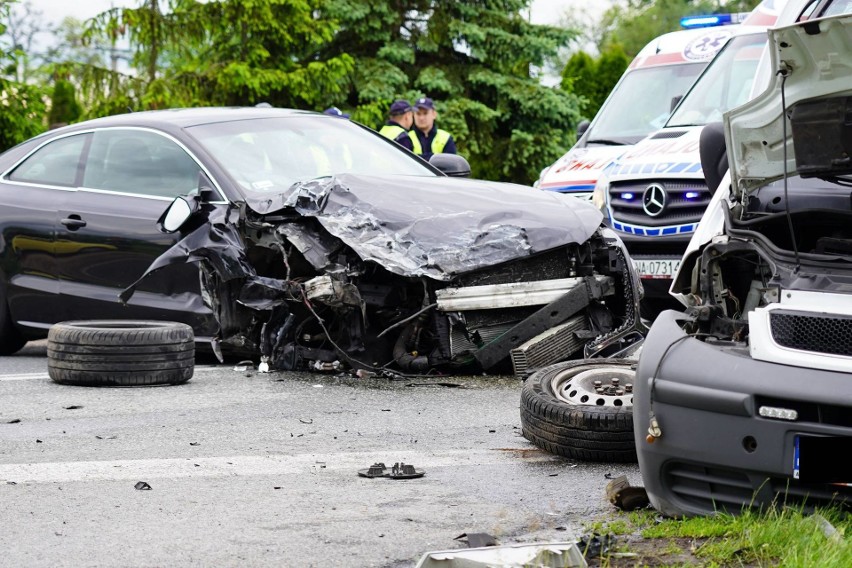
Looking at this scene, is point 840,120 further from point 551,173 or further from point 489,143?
point 489,143

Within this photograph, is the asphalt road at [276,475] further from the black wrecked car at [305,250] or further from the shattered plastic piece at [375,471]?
the black wrecked car at [305,250]

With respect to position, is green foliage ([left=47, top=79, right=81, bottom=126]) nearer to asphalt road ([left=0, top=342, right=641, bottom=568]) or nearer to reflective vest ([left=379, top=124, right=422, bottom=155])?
reflective vest ([left=379, top=124, right=422, bottom=155])

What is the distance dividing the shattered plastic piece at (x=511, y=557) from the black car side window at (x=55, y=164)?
613 centimetres

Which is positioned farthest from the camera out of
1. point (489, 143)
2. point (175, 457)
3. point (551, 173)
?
point (489, 143)

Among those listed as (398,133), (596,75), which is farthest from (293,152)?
(596,75)

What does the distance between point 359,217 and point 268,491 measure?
117 inches

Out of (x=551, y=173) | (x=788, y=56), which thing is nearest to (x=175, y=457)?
(x=788, y=56)

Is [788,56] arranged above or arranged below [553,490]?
above

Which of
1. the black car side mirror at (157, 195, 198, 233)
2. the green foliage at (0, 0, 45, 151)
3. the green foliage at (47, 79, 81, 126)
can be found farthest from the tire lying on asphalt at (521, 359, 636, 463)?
the green foliage at (47, 79, 81, 126)

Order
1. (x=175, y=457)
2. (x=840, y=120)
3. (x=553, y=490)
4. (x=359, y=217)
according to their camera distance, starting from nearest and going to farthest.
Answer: (x=840, y=120), (x=553, y=490), (x=175, y=457), (x=359, y=217)

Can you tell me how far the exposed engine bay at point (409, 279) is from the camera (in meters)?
7.25

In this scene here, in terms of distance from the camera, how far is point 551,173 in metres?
11.3

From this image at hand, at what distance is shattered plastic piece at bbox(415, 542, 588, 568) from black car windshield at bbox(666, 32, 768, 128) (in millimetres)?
6986

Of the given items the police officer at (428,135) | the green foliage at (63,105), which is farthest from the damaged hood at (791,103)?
the green foliage at (63,105)
